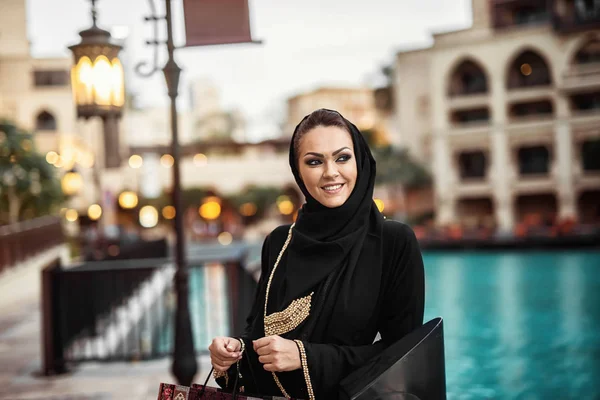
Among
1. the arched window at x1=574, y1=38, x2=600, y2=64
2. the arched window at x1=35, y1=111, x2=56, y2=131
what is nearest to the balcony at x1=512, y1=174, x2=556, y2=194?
the arched window at x1=574, y1=38, x2=600, y2=64

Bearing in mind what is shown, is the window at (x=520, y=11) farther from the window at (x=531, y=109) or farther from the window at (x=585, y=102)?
the window at (x=585, y=102)

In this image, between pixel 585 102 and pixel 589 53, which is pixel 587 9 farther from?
pixel 585 102

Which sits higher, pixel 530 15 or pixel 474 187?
pixel 530 15

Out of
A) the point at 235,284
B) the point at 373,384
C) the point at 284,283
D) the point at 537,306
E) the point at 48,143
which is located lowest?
the point at 537,306

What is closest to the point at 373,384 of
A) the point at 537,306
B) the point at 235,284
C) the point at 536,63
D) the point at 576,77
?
the point at 235,284

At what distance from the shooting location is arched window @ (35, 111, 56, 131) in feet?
135

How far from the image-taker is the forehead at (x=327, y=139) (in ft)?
7.25

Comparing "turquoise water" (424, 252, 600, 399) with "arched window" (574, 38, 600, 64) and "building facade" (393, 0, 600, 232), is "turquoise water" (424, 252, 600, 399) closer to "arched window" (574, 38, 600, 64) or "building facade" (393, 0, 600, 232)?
"building facade" (393, 0, 600, 232)

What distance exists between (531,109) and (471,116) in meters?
3.55

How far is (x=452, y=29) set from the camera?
41125mm

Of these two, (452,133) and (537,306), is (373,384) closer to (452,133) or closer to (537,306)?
(537,306)

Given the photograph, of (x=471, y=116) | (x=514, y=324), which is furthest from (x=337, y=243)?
(x=471, y=116)

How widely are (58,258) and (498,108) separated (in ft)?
116

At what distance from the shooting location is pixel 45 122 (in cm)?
4153
